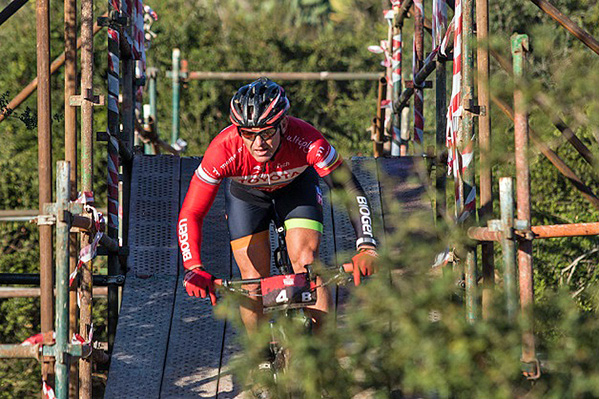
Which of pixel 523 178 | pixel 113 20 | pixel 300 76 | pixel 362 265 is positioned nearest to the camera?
pixel 523 178

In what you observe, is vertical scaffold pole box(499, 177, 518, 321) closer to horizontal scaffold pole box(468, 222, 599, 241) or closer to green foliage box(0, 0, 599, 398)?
horizontal scaffold pole box(468, 222, 599, 241)

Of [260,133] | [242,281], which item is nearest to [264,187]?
[260,133]

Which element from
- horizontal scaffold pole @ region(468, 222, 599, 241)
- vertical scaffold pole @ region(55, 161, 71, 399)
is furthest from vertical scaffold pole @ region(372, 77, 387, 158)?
vertical scaffold pole @ region(55, 161, 71, 399)

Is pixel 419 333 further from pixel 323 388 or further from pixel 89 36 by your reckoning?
pixel 89 36

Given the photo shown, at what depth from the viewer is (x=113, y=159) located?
21.1ft

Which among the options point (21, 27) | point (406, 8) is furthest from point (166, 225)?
point (21, 27)

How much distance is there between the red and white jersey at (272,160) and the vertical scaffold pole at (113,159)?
123 centimetres

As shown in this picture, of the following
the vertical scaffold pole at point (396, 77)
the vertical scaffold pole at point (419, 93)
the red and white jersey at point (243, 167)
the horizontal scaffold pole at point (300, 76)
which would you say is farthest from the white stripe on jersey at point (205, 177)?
the horizontal scaffold pole at point (300, 76)

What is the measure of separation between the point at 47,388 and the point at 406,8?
A: 615 centimetres

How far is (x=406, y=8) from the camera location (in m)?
9.63

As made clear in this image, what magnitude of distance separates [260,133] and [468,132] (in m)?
1.17

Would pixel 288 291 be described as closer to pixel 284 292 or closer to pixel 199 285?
pixel 284 292

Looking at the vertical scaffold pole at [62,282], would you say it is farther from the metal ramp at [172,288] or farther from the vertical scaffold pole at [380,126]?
the vertical scaffold pole at [380,126]

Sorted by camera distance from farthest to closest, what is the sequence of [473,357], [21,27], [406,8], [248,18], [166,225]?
[248,18]
[21,27]
[406,8]
[166,225]
[473,357]
